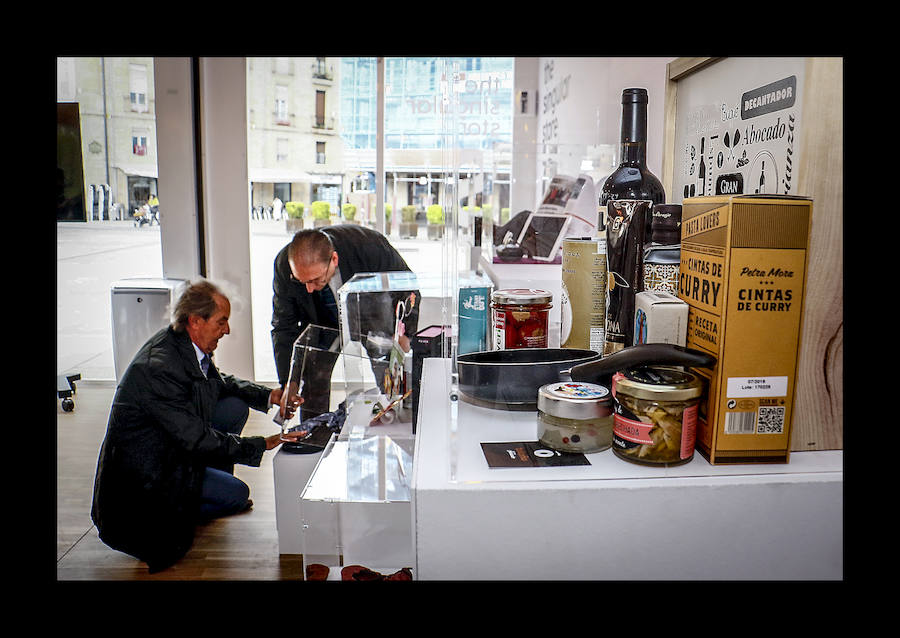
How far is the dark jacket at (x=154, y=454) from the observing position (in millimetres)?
2322

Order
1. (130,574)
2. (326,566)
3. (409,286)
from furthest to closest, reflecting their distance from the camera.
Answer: (130,574)
(409,286)
(326,566)

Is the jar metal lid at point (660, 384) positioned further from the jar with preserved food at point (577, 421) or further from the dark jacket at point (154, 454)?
the dark jacket at point (154, 454)

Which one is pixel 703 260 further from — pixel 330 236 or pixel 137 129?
pixel 137 129

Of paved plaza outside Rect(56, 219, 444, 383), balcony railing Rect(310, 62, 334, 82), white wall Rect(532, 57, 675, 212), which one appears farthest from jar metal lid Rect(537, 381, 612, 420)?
balcony railing Rect(310, 62, 334, 82)

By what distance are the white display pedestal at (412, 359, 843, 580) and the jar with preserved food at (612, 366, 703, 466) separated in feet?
0.09

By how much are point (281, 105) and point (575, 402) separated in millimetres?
4031

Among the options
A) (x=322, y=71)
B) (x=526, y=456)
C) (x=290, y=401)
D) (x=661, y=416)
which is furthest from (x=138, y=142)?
(x=661, y=416)

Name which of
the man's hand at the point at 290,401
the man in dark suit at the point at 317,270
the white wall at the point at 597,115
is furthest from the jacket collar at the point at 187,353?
the white wall at the point at 597,115

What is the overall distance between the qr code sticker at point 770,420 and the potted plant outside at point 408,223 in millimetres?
3823

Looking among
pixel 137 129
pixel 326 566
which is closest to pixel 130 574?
pixel 326 566

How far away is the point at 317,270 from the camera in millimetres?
3426

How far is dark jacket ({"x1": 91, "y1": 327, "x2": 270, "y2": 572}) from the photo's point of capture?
2.32 meters

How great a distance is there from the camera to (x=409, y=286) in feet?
6.91
